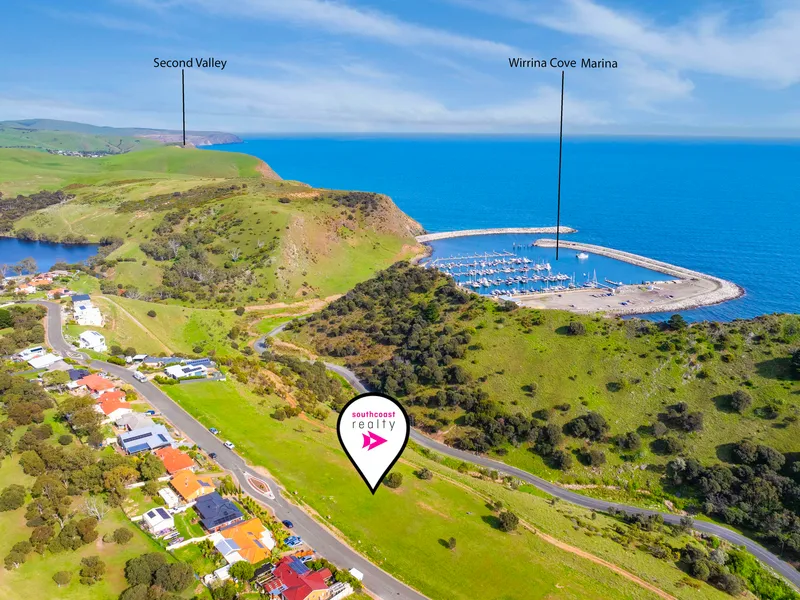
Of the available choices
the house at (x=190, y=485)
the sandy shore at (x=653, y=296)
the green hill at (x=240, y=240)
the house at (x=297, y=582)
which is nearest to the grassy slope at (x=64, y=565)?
the house at (x=190, y=485)

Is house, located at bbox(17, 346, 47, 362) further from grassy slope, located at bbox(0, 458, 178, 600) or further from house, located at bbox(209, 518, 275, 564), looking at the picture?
house, located at bbox(209, 518, 275, 564)

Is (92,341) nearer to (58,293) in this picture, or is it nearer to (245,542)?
(58,293)

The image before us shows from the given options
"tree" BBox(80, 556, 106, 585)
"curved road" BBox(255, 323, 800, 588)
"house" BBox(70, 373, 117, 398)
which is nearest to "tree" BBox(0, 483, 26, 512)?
"tree" BBox(80, 556, 106, 585)

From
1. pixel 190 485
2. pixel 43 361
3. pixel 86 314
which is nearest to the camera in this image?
pixel 190 485

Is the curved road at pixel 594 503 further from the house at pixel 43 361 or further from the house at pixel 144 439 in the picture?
the house at pixel 43 361

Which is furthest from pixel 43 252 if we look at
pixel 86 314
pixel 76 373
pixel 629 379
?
pixel 629 379

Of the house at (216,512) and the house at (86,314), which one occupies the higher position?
the house at (86,314)
